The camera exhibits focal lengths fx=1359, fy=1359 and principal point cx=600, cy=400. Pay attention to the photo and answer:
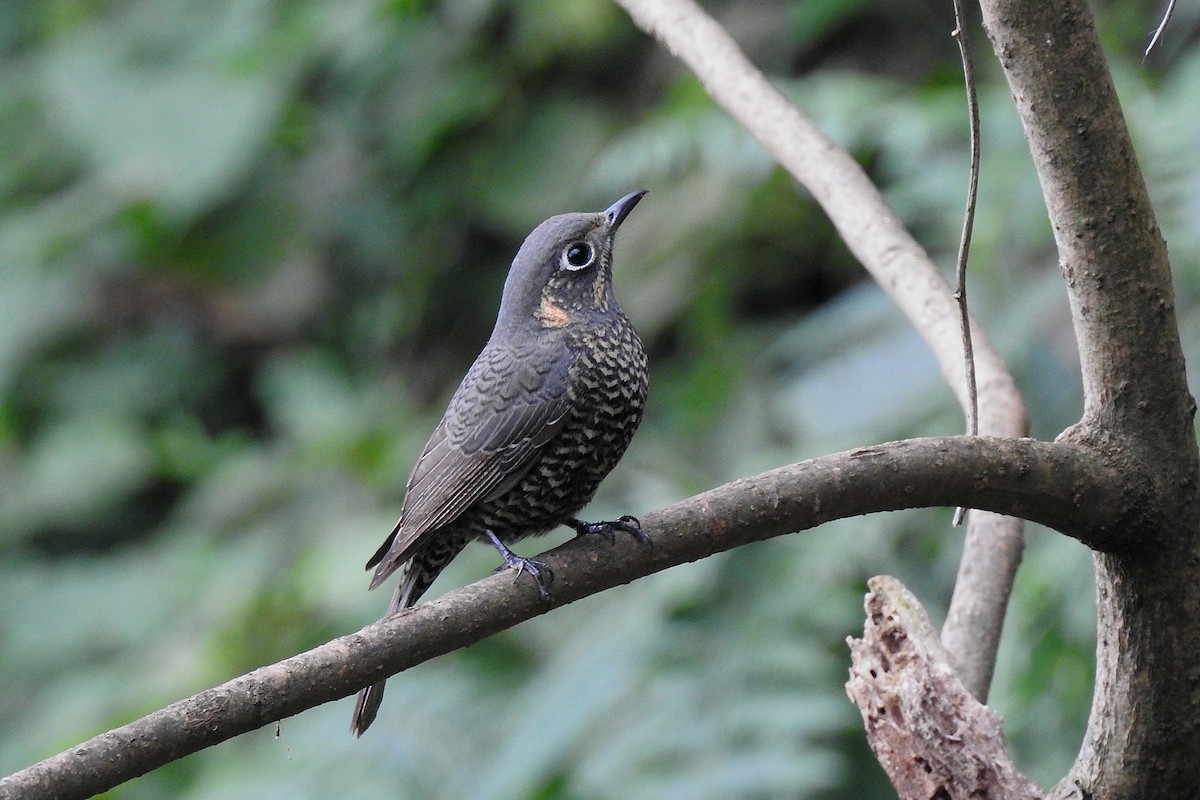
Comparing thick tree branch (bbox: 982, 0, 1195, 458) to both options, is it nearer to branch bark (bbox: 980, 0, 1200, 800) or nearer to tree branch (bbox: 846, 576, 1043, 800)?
branch bark (bbox: 980, 0, 1200, 800)

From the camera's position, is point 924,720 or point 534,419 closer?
point 924,720

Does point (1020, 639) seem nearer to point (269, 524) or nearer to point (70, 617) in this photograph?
point (269, 524)

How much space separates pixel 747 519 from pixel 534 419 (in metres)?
1.03

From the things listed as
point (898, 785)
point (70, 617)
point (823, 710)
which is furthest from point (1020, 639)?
point (70, 617)

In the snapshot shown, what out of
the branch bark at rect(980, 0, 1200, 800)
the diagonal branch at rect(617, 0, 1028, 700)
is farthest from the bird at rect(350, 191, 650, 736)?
the branch bark at rect(980, 0, 1200, 800)

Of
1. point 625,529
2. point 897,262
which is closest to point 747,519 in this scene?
point 625,529

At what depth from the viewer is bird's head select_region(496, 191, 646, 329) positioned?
129 inches

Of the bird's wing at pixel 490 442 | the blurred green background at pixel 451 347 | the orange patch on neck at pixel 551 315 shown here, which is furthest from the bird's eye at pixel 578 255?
the blurred green background at pixel 451 347

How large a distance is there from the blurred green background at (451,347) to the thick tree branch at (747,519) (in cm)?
143

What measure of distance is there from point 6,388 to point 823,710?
4835 mm

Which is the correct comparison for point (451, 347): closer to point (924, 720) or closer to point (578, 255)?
point (578, 255)

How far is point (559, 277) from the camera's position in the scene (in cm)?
332

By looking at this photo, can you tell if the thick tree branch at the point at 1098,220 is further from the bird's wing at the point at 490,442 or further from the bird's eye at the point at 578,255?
the bird's eye at the point at 578,255

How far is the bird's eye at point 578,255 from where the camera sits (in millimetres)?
3318
